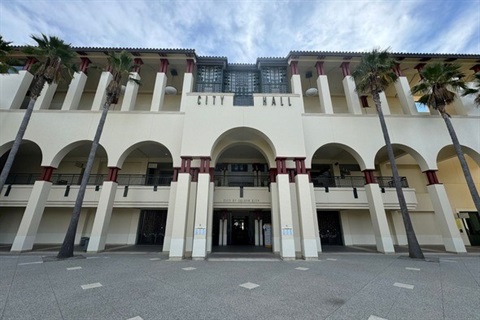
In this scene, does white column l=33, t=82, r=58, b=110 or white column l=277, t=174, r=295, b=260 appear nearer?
white column l=277, t=174, r=295, b=260

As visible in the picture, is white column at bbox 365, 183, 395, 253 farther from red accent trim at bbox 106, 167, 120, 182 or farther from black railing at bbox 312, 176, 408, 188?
red accent trim at bbox 106, 167, 120, 182

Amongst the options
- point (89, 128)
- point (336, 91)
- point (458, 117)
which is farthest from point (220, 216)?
point (458, 117)

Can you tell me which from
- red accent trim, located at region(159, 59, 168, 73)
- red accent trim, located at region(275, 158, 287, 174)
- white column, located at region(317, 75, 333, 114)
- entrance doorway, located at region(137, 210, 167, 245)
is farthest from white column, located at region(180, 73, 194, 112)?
entrance doorway, located at region(137, 210, 167, 245)

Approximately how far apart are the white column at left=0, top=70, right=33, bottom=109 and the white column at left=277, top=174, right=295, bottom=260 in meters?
19.6

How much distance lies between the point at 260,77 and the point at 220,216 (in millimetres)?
11995

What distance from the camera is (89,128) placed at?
1302cm

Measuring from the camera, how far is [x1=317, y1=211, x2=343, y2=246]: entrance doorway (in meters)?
16.0

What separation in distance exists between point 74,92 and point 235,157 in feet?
42.8

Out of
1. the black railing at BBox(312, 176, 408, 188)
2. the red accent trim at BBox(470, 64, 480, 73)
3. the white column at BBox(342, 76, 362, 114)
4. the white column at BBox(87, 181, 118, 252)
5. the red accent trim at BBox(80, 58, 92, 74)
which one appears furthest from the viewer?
the black railing at BBox(312, 176, 408, 188)

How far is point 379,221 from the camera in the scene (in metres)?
11.8

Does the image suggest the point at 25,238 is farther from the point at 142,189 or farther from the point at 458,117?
the point at 458,117

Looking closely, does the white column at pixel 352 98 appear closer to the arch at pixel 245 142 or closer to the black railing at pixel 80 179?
the arch at pixel 245 142

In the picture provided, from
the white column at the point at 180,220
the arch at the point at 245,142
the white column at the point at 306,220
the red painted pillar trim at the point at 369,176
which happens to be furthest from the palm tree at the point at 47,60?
the red painted pillar trim at the point at 369,176

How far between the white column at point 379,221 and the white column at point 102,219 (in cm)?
1650
